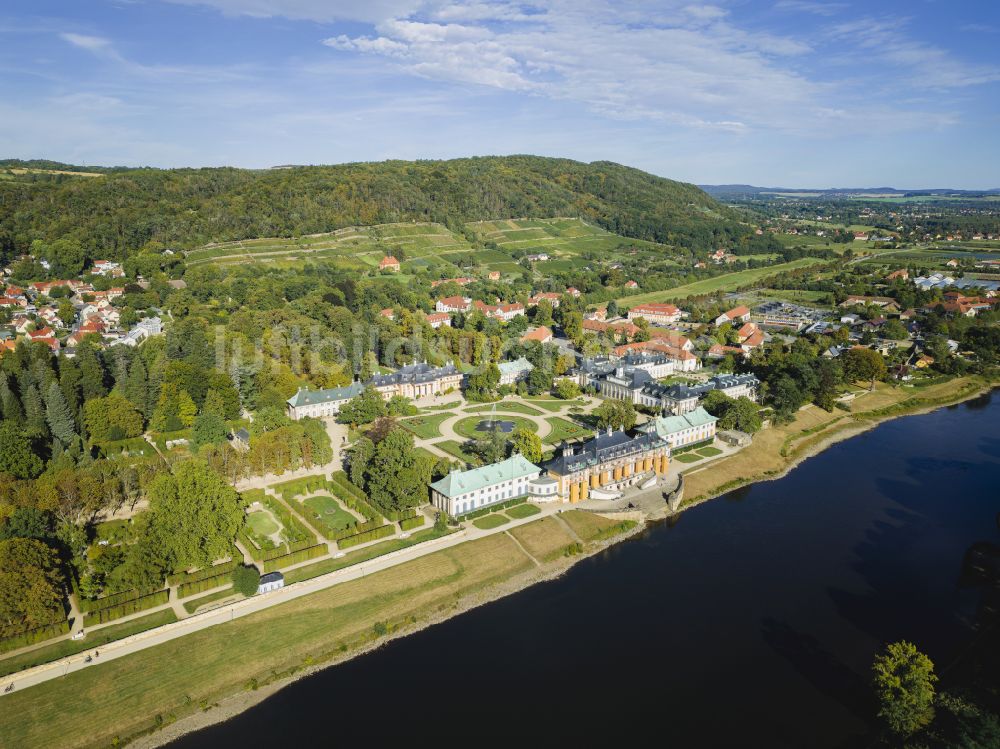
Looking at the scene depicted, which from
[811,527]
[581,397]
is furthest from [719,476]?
[581,397]

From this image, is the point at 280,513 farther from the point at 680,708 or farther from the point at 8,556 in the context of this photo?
the point at 680,708

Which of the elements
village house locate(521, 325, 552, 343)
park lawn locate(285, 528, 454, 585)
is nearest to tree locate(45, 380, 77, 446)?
park lawn locate(285, 528, 454, 585)

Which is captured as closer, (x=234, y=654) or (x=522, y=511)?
(x=234, y=654)

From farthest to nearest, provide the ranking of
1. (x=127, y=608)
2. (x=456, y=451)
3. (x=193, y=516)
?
(x=456, y=451) < (x=193, y=516) < (x=127, y=608)

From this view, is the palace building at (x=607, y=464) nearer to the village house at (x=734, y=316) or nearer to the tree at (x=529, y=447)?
the tree at (x=529, y=447)

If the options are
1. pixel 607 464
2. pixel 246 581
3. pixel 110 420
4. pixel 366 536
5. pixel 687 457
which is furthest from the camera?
pixel 110 420

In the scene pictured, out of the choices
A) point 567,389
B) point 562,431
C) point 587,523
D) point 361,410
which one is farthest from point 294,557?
point 567,389

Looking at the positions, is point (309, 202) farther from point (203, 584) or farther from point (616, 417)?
point (203, 584)
